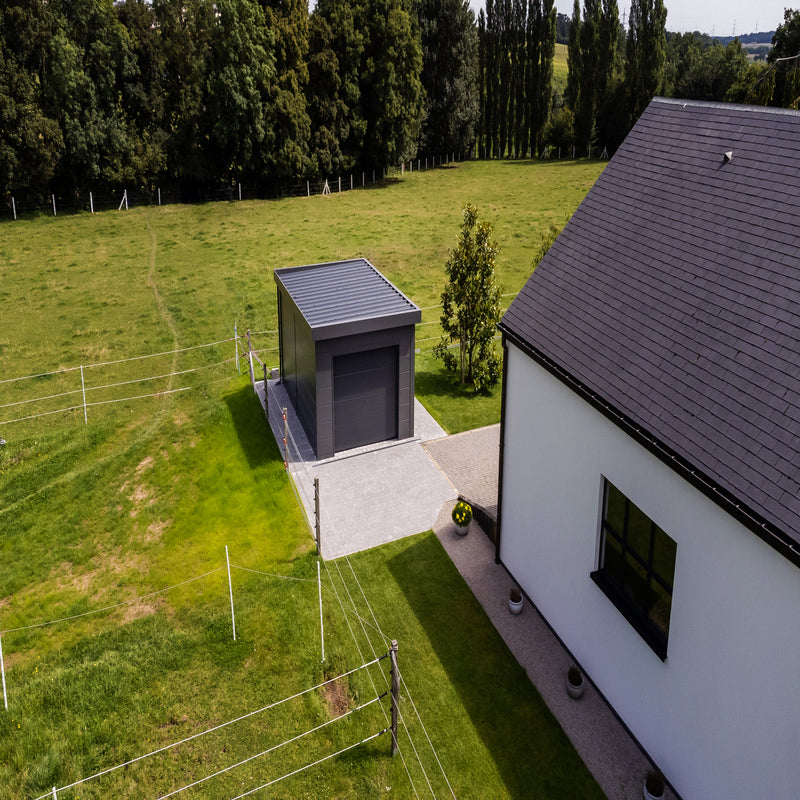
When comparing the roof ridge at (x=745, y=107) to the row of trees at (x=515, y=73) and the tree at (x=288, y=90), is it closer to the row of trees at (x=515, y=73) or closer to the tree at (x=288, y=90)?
the tree at (x=288, y=90)

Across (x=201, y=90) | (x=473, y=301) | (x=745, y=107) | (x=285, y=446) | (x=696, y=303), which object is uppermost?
(x=201, y=90)

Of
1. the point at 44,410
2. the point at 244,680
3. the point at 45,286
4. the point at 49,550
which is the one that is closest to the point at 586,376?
the point at 244,680

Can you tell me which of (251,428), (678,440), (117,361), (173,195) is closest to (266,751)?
(678,440)

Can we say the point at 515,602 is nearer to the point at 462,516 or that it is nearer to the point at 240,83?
the point at 462,516

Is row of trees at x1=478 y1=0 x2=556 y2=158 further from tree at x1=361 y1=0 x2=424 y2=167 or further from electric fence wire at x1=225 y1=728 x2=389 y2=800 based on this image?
electric fence wire at x1=225 y1=728 x2=389 y2=800

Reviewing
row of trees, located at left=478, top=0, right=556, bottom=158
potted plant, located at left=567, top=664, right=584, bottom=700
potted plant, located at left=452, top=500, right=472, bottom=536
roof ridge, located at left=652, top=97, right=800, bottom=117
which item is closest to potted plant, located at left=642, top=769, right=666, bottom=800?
potted plant, located at left=567, top=664, right=584, bottom=700

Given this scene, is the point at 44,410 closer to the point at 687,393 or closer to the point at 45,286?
the point at 45,286
